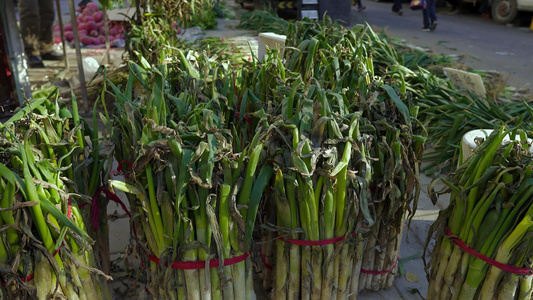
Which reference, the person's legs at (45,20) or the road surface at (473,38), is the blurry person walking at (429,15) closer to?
the road surface at (473,38)

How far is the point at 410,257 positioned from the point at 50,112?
1.82 m

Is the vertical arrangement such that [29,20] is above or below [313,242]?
above

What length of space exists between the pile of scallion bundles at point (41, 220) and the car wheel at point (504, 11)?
34.8ft

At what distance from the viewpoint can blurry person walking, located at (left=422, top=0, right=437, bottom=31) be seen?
30.4 ft

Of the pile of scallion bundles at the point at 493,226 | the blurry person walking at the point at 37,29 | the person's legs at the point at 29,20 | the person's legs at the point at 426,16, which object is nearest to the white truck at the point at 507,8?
the person's legs at the point at 426,16

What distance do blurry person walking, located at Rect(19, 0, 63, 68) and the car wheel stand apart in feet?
29.7

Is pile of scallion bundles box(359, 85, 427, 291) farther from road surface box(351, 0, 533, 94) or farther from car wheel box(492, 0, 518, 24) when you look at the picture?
car wheel box(492, 0, 518, 24)

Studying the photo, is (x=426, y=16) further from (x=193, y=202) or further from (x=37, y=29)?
(x=193, y=202)

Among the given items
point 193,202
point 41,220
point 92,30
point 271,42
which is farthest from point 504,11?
point 41,220

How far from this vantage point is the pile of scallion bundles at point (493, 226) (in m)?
1.53

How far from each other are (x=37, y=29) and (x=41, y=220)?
17.5ft

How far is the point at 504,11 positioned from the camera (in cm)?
1009

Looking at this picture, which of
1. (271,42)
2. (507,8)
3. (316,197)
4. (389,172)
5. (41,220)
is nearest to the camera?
(41,220)

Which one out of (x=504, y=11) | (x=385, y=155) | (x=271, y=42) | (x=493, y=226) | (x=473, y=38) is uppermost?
(x=271, y=42)
